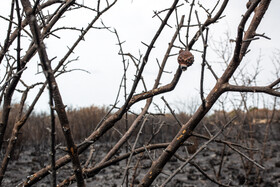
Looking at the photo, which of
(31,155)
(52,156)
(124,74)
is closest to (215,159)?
A: (31,155)

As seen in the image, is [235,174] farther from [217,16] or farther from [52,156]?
[52,156]

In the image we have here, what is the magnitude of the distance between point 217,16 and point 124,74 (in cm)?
52

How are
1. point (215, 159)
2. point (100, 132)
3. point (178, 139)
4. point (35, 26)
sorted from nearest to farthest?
point (35, 26) → point (178, 139) → point (100, 132) → point (215, 159)

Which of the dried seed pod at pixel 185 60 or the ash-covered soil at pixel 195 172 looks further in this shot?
the ash-covered soil at pixel 195 172

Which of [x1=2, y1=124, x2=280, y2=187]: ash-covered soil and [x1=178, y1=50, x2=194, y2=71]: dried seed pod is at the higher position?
[x1=178, y1=50, x2=194, y2=71]: dried seed pod

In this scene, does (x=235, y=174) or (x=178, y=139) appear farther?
(x=235, y=174)

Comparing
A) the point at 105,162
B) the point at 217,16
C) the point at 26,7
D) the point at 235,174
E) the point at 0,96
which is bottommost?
the point at 235,174

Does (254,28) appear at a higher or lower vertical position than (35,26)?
higher

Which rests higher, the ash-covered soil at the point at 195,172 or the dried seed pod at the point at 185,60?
the dried seed pod at the point at 185,60

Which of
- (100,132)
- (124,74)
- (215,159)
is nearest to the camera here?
(100,132)

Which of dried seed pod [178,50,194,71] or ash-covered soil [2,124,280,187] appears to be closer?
dried seed pod [178,50,194,71]

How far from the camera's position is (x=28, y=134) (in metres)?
8.77

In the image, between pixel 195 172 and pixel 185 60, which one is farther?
pixel 195 172

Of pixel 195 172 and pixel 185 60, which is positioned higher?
pixel 185 60
